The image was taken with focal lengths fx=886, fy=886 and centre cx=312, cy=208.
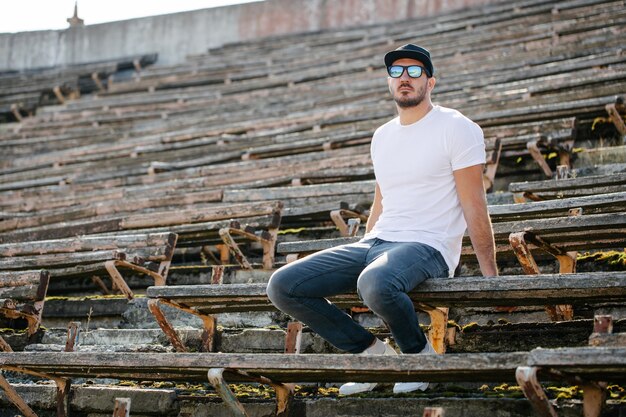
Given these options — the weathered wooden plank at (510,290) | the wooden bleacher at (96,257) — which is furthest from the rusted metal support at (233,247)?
the weathered wooden plank at (510,290)

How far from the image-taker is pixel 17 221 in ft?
24.1

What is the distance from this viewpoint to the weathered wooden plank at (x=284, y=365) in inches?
107

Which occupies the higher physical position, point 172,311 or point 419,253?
point 172,311

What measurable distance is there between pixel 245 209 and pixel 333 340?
251 centimetres

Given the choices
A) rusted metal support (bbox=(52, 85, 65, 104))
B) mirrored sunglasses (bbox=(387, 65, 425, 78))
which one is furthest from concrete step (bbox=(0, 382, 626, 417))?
rusted metal support (bbox=(52, 85, 65, 104))

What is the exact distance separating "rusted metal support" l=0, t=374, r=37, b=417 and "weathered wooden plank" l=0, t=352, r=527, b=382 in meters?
0.11

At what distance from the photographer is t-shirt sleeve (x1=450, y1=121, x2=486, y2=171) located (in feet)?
11.2

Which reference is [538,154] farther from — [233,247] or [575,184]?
[233,247]

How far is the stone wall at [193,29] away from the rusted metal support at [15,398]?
32.4 feet

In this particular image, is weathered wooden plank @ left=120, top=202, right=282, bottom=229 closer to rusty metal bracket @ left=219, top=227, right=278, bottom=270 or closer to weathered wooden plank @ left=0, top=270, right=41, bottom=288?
rusty metal bracket @ left=219, top=227, right=278, bottom=270

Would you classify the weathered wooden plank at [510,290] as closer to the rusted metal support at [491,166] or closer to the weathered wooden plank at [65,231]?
→ the rusted metal support at [491,166]

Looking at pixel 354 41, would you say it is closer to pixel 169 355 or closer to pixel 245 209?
pixel 245 209

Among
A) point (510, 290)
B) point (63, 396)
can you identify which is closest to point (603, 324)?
point (510, 290)

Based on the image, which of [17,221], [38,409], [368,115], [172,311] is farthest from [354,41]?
Answer: [38,409]
